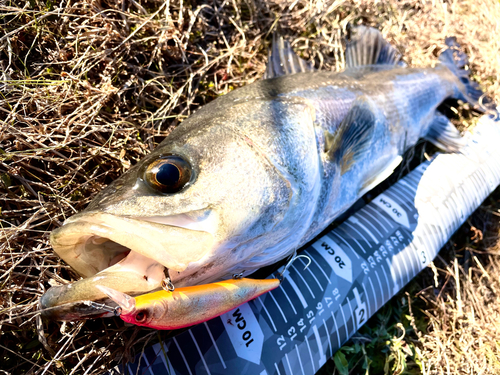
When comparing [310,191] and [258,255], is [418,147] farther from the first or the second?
[258,255]

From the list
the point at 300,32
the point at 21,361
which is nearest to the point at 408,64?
the point at 300,32

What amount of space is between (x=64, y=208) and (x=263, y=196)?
1.25m

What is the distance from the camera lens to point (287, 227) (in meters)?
1.53

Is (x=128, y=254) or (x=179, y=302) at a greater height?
(x=128, y=254)

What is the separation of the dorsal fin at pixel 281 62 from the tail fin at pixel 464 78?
167 cm

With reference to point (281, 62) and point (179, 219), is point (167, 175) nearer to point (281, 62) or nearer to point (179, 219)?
point (179, 219)

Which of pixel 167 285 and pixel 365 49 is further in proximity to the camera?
pixel 365 49

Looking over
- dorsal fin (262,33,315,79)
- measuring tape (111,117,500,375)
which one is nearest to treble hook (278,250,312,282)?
measuring tape (111,117,500,375)

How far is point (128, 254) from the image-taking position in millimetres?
1222

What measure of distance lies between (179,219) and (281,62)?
1.53m

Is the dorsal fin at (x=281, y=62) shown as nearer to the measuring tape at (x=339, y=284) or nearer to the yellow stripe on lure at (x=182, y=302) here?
the measuring tape at (x=339, y=284)

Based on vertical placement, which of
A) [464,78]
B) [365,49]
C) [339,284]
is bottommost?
[339,284]

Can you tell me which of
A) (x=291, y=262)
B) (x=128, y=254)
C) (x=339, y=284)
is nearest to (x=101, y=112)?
(x=128, y=254)

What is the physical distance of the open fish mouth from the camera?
1.08 meters
